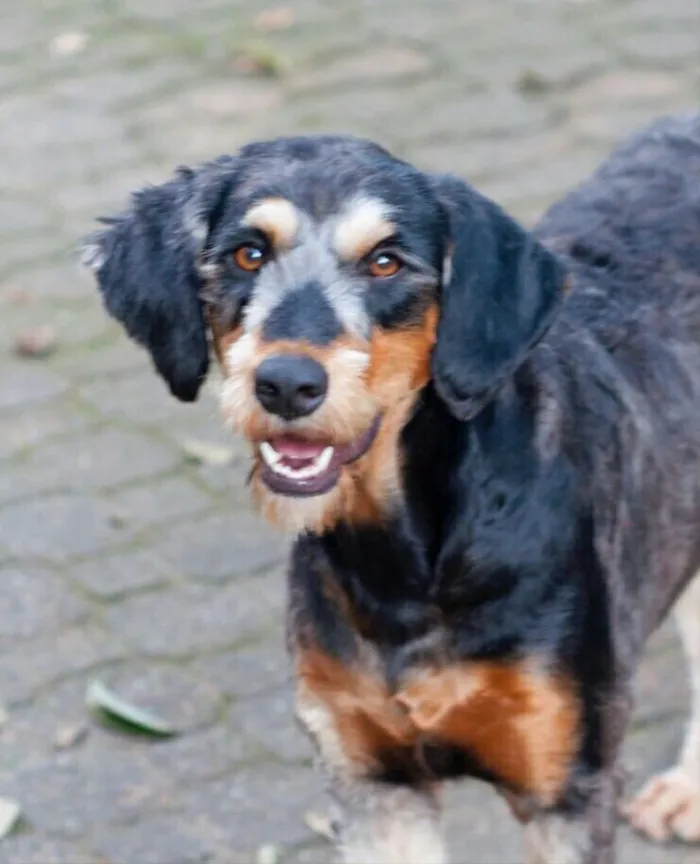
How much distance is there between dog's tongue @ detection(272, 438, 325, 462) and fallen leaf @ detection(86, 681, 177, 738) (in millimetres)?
1563

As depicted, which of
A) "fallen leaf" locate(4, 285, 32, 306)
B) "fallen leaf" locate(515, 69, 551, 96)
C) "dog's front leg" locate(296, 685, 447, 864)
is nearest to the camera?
"dog's front leg" locate(296, 685, 447, 864)

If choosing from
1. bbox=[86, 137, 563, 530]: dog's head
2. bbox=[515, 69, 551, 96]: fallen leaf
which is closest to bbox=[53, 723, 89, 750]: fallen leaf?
bbox=[86, 137, 563, 530]: dog's head

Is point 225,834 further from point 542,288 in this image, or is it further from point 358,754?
point 542,288

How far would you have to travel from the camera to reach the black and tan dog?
3254 mm

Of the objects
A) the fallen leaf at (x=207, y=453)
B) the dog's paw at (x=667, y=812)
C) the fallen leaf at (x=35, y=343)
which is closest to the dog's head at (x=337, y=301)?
the dog's paw at (x=667, y=812)

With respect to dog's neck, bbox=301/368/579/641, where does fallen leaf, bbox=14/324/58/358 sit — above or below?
below

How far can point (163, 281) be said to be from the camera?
3.42 m

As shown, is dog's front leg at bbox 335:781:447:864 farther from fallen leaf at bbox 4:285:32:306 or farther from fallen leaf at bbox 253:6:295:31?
fallen leaf at bbox 253:6:295:31

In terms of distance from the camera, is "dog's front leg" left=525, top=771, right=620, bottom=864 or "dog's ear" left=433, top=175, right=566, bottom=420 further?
"dog's front leg" left=525, top=771, right=620, bottom=864

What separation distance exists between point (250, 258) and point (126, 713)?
67.5 inches

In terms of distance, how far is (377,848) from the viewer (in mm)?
3828

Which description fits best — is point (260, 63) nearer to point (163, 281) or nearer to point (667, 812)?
point (667, 812)

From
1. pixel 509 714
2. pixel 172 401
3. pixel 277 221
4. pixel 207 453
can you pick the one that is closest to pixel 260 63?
pixel 172 401

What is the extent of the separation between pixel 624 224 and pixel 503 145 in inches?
147
